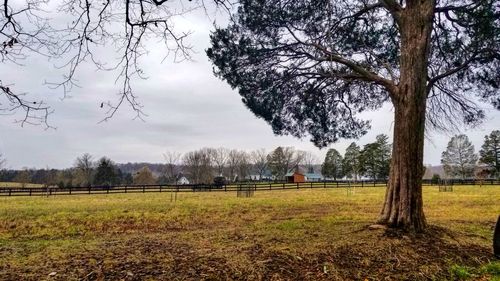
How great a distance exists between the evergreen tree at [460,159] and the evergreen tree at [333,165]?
19.5 m

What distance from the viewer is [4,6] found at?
12.3ft

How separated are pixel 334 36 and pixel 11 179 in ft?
292

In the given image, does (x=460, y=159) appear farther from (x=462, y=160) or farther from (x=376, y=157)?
(x=376, y=157)

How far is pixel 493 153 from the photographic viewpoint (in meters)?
65.1

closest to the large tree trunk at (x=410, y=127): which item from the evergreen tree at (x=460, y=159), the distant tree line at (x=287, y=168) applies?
the distant tree line at (x=287, y=168)

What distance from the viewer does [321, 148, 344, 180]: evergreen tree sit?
271 feet

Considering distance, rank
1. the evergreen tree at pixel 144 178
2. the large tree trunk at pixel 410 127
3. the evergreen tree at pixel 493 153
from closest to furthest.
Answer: the large tree trunk at pixel 410 127 → the evergreen tree at pixel 493 153 → the evergreen tree at pixel 144 178

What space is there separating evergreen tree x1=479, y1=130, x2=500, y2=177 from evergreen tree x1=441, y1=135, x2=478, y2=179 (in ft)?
25.6

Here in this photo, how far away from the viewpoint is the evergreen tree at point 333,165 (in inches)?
3248

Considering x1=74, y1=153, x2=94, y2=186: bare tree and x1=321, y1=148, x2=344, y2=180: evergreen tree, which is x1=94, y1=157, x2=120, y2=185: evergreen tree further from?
x1=321, y1=148, x2=344, y2=180: evergreen tree

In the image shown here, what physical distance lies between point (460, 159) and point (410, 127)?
254ft

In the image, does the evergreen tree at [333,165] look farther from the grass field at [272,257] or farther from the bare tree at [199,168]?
the grass field at [272,257]

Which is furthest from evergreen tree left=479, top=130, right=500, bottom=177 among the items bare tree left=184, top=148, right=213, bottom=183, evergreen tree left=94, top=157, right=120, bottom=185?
evergreen tree left=94, top=157, right=120, bottom=185

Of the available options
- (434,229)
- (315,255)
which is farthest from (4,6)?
(434,229)
